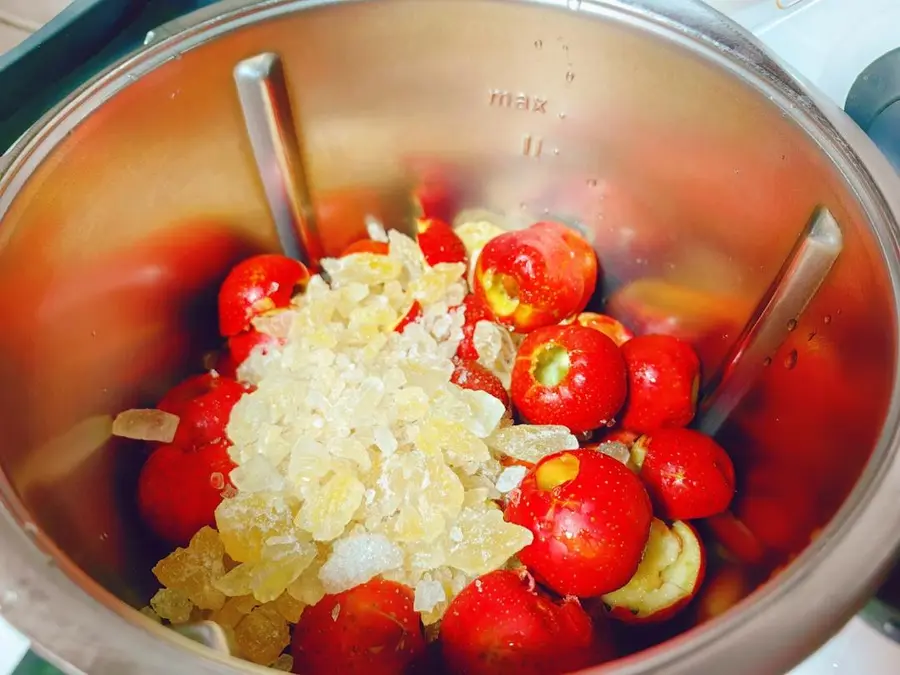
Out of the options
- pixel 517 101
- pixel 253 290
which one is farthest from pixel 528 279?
pixel 253 290

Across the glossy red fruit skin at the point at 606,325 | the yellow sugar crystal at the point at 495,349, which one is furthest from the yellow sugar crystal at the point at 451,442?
the glossy red fruit skin at the point at 606,325

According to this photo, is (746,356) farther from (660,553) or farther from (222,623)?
(222,623)

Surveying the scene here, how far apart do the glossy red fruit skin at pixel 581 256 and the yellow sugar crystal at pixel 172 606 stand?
493 mm

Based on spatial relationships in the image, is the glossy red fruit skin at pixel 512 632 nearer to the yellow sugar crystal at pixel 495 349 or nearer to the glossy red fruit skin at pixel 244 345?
the yellow sugar crystal at pixel 495 349

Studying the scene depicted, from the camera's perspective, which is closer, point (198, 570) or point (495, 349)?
point (198, 570)

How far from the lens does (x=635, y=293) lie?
2.87 feet

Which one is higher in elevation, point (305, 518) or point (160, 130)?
point (160, 130)

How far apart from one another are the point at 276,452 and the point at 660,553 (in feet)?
1.17

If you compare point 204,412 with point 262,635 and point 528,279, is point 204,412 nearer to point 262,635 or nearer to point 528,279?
point 262,635

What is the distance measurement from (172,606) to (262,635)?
8cm

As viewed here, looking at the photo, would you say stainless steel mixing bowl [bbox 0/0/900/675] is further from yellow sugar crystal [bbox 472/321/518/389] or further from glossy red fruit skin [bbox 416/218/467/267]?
yellow sugar crystal [bbox 472/321/518/389]

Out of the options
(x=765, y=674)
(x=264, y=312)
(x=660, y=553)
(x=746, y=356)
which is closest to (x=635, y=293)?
(x=746, y=356)

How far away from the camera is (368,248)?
0.88m

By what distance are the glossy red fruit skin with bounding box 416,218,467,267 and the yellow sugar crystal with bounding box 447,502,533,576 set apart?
32 cm
